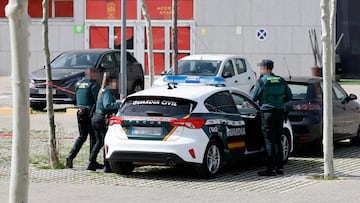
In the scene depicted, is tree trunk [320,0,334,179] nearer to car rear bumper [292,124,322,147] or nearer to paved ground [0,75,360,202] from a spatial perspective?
paved ground [0,75,360,202]

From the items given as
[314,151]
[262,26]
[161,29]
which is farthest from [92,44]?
[314,151]

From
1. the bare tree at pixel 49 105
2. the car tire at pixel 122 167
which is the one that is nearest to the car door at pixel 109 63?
the bare tree at pixel 49 105

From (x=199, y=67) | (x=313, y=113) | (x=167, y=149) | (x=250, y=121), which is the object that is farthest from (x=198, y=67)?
(x=167, y=149)

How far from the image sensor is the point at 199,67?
2458 cm

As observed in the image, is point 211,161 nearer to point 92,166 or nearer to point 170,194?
point 170,194

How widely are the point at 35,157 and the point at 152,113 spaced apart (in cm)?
366

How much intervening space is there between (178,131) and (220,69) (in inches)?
456

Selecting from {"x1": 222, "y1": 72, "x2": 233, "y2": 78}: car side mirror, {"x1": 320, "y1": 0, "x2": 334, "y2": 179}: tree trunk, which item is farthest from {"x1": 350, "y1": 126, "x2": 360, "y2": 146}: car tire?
{"x1": 222, "y1": 72, "x2": 233, "y2": 78}: car side mirror

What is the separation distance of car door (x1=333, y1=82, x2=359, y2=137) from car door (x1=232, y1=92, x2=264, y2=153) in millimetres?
2920

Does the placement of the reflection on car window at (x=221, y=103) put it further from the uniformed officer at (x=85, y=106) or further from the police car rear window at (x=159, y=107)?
the uniformed officer at (x=85, y=106)

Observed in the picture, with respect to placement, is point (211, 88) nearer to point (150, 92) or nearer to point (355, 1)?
point (150, 92)

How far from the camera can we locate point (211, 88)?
13977 mm

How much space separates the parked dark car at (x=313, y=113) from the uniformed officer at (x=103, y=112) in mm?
3708

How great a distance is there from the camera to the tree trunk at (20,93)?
17.4 ft
